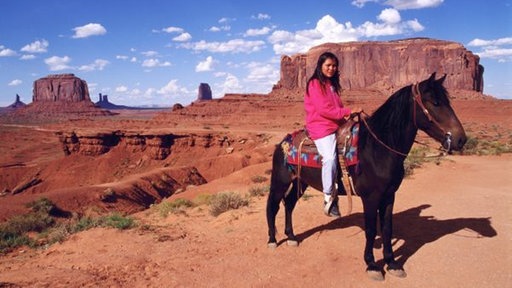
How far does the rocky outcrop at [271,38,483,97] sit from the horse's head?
91365mm

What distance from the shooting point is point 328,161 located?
5066mm

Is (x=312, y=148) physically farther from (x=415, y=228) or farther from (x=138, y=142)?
(x=138, y=142)

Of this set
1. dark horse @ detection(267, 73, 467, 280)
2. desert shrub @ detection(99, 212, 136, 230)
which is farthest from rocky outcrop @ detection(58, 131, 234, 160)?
dark horse @ detection(267, 73, 467, 280)

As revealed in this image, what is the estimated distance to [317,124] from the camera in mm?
5250

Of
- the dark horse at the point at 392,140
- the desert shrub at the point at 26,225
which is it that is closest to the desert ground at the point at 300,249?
the desert shrub at the point at 26,225

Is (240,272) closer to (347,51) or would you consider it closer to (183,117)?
(183,117)

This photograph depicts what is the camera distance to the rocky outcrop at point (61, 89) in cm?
15450

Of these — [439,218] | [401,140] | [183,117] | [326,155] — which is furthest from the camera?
[183,117]

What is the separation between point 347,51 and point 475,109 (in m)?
57.8

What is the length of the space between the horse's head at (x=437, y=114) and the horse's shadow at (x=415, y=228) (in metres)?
1.97

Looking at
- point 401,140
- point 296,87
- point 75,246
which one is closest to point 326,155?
point 401,140

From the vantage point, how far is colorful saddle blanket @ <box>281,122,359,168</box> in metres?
5.00

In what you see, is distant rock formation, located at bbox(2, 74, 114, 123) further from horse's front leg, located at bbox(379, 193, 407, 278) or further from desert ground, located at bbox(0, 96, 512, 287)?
horse's front leg, located at bbox(379, 193, 407, 278)

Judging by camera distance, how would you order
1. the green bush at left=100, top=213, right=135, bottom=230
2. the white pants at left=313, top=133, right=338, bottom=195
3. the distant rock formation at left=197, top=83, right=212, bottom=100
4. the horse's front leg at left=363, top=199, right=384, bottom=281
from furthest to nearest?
the distant rock formation at left=197, top=83, right=212, bottom=100 < the green bush at left=100, top=213, right=135, bottom=230 < the white pants at left=313, top=133, right=338, bottom=195 < the horse's front leg at left=363, top=199, right=384, bottom=281
